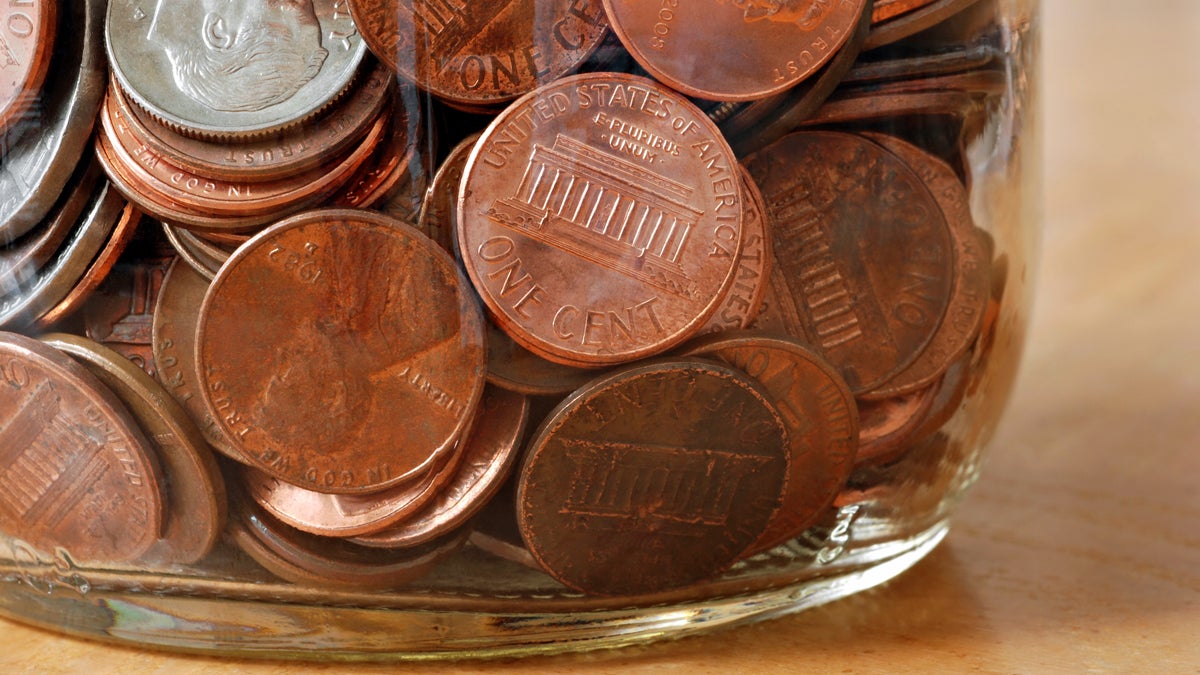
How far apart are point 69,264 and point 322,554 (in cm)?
21

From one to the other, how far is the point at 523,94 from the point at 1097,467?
836mm

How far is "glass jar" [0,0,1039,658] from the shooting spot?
632 mm

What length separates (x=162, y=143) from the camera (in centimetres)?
63

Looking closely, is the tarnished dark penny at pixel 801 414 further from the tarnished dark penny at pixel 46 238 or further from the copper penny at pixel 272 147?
the tarnished dark penny at pixel 46 238

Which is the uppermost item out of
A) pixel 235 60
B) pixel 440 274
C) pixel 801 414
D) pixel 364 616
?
pixel 235 60

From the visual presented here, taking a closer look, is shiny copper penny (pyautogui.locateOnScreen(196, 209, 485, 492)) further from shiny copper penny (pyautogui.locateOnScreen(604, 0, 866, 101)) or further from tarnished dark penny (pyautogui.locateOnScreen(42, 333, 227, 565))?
shiny copper penny (pyautogui.locateOnScreen(604, 0, 866, 101))

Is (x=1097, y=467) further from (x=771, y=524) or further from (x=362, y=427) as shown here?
(x=362, y=427)

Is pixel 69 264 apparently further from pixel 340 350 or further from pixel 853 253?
pixel 853 253

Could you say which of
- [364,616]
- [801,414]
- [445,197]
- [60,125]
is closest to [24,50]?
[60,125]

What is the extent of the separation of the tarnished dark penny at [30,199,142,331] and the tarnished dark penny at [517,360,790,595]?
25 centimetres

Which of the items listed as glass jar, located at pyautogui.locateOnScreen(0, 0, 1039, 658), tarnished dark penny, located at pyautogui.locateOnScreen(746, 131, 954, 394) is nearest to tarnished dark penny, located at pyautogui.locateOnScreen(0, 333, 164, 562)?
glass jar, located at pyautogui.locateOnScreen(0, 0, 1039, 658)

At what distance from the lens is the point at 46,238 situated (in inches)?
27.2

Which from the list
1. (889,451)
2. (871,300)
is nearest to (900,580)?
(889,451)

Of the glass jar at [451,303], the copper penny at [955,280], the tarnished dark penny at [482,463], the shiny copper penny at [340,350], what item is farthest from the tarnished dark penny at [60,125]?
the copper penny at [955,280]
